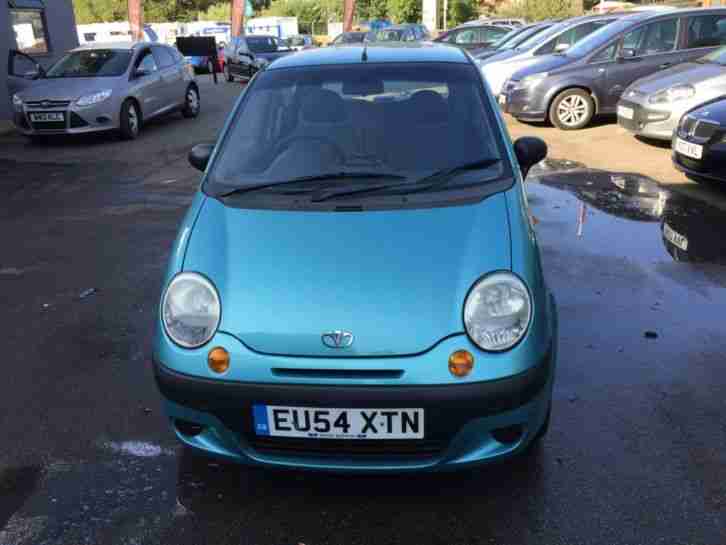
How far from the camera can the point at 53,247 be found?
601 centimetres

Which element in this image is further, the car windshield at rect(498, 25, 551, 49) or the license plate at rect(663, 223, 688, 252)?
the car windshield at rect(498, 25, 551, 49)

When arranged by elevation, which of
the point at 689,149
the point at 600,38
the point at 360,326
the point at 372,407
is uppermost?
the point at 600,38

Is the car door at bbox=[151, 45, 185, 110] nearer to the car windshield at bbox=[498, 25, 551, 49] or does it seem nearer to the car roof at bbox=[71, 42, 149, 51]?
the car roof at bbox=[71, 42, 149, 51]

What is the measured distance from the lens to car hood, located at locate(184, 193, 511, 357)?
232 centimetres

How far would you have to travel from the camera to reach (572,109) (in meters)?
11.1

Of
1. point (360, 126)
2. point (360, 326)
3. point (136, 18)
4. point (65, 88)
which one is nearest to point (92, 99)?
point (65, 88)

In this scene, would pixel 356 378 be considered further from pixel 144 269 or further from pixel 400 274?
pixel 144 269

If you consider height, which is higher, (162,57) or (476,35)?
(162,57)

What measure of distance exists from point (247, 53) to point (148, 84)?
10.5 meters

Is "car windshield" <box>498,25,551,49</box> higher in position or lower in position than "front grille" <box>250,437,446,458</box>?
higher

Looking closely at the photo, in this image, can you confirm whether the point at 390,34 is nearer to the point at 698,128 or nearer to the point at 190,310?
the point at 698,128

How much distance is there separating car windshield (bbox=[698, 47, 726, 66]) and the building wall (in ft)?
42.8

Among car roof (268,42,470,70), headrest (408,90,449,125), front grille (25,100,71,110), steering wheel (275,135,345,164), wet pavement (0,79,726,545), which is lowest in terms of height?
wet pavement (0,79,726,545)

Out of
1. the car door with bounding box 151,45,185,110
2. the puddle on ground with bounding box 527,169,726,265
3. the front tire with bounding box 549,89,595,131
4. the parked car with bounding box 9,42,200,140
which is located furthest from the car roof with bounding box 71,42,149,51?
the puddle on ground with bounding box 527,169,726,265
